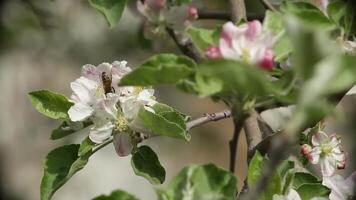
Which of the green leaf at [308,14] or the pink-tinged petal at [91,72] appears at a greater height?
the green leaf at [308,14]

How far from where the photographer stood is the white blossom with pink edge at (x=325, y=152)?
2.96 ft

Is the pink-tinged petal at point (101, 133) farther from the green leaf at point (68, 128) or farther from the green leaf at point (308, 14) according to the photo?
the green leaf at point (308, 14)

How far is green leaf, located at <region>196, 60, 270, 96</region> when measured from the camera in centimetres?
56

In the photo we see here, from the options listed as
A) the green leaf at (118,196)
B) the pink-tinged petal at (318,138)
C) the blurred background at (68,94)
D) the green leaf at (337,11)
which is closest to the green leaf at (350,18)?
the green leaf at (337,11)

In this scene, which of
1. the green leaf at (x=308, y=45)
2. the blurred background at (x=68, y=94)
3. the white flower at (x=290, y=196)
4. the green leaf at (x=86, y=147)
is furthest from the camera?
the blurred background at (x=68, y=94)

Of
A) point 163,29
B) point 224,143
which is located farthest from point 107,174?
point 163,29

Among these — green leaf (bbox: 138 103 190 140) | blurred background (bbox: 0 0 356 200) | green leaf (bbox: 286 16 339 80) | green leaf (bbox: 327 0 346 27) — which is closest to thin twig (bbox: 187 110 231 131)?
green leaf (bbox: 138 103 190 140)

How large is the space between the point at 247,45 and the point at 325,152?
0.96 ft

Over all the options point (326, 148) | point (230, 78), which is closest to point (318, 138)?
point (326, 148)

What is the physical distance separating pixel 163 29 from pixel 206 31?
0.25m

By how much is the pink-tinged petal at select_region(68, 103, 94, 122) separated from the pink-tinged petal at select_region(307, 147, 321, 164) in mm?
242

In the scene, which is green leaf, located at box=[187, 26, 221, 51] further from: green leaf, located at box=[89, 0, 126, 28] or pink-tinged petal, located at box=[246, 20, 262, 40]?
green leaf, located at box=[89, 0, 126, 28]

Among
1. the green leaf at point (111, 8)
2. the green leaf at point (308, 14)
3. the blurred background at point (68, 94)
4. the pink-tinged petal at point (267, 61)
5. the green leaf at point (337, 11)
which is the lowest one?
the blurred background at point (68, 94)

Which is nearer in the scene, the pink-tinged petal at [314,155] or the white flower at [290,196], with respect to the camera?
the white flower at [290,196]
